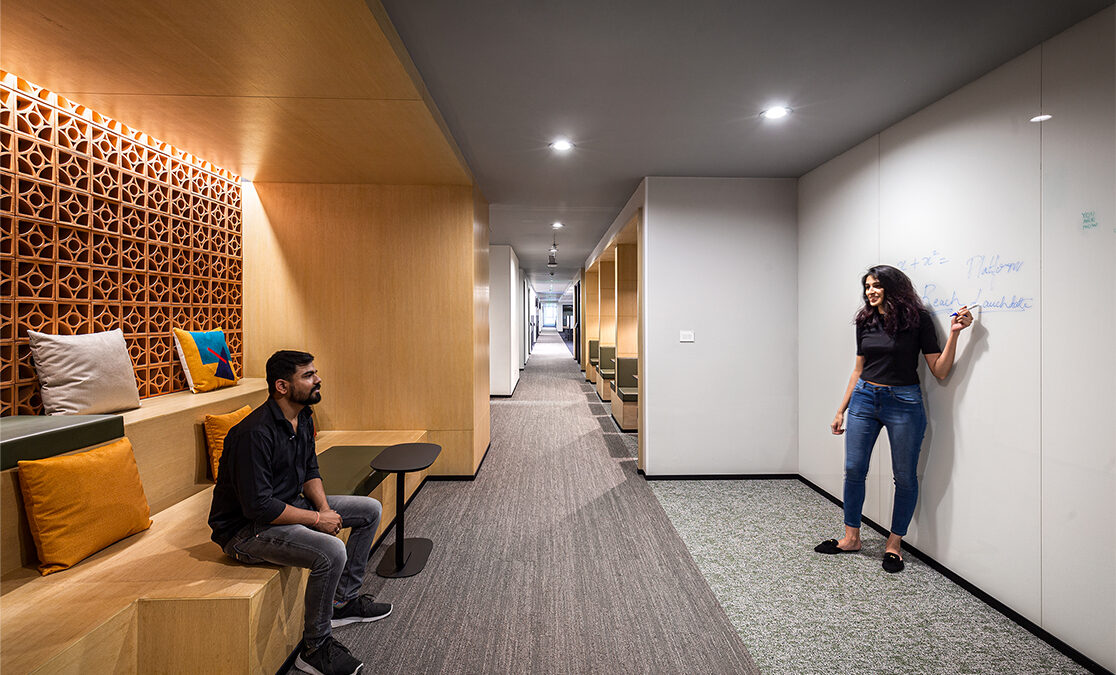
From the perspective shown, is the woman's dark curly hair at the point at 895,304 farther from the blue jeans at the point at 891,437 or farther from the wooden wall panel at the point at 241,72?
the wooden wall panel at the point at 241,72

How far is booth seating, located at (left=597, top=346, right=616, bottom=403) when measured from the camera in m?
8.05

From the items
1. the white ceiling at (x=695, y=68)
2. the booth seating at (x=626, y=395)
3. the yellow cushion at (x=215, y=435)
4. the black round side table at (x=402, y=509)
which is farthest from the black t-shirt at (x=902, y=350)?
the yellow cushion at (x=215, y=435)

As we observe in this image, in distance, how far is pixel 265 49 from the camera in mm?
2033

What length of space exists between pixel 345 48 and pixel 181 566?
2.17 m

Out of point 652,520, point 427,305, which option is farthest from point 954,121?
point 427,305

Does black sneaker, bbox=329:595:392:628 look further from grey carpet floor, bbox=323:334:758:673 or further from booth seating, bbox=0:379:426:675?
booth seating, bbox=0:379:426:675

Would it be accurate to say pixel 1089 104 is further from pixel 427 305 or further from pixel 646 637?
pixel 427 305

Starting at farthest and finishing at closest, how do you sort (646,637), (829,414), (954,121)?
(829,414) < (954,121) < (646,637)

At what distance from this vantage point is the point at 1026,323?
227cm

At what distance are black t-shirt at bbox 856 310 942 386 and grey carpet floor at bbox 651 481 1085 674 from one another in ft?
3.48

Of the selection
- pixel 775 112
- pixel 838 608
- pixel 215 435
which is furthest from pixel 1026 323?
pixel 215 435

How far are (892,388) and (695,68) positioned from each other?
2.01 metres

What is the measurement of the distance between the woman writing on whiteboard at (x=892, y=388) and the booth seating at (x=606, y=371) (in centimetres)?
494

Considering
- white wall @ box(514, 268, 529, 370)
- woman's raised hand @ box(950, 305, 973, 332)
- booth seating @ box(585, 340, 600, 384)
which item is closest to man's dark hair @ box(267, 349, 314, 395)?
woman's raised hand @ box(950, 305, 973, 332)
